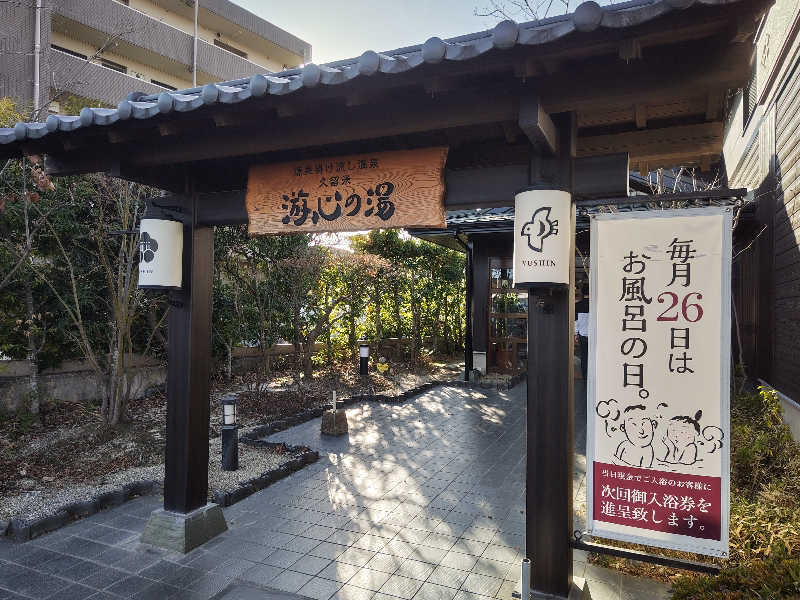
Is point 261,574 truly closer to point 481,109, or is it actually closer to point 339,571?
point 339,571

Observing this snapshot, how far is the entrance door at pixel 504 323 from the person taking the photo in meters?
15.0

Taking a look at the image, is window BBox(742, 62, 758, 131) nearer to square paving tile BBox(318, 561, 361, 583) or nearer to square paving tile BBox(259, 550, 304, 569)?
square paving tile BBox(318, 561, 361, 583)

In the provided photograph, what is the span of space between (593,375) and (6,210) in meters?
8.75

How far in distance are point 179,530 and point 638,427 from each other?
4090 millimetres

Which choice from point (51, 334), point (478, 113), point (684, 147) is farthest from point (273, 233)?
point (51, 334)

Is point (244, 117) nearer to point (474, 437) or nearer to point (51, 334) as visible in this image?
point (474, 437)

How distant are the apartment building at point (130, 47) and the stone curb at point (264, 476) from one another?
35.6 feet

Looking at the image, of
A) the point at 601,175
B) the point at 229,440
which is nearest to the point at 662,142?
the point at 601,175

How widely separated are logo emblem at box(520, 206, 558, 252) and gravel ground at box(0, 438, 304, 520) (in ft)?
15.3

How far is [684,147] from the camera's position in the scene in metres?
4.12

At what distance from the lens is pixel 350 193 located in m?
4.05

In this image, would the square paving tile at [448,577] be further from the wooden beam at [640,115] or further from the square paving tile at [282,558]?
the wooden beam at [640,115]

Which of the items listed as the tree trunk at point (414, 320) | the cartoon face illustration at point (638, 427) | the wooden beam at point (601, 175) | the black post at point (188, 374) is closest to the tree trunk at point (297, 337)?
the tree trunk at point (414, 320)

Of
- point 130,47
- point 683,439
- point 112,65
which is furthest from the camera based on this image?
point 112,65
